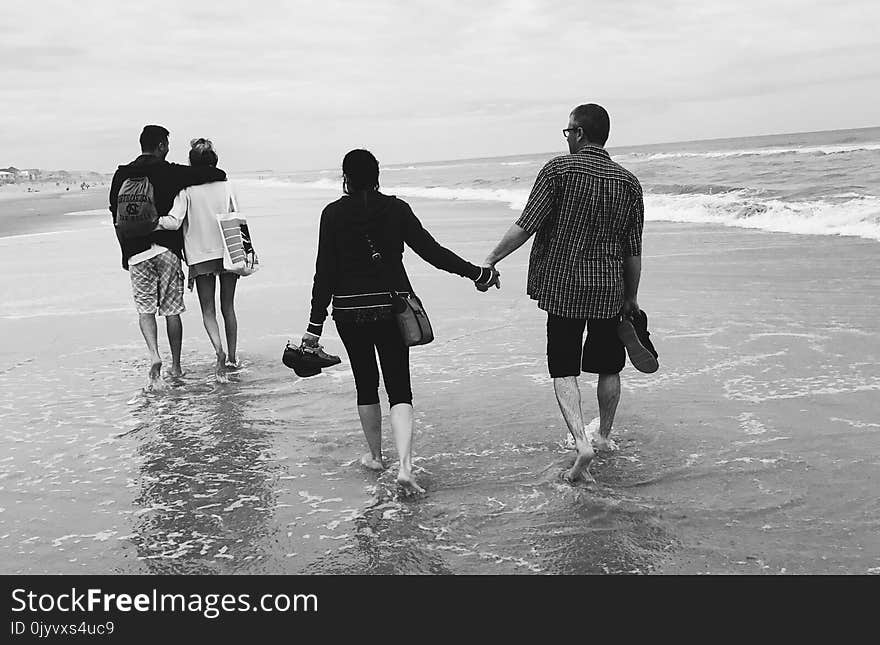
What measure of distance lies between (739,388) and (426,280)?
6012 millimetres

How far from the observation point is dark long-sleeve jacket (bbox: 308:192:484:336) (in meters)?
4.54

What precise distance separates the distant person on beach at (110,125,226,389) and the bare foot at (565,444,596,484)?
366 centimetres

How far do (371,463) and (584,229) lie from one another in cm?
182

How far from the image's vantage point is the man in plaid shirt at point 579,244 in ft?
15.0

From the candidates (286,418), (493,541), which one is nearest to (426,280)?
(286,418)

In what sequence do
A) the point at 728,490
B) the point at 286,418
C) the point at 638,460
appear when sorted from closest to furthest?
1. the point at 728,490
2. the point at 638,460
3. the point at 286,418

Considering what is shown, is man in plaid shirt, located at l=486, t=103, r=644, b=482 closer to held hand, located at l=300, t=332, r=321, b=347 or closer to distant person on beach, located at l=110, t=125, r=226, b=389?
held hand, located at l=300, t=332, r=321, b=347

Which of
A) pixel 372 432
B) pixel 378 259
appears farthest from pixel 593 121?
pixel 372 432

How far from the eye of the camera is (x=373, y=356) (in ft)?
16.1

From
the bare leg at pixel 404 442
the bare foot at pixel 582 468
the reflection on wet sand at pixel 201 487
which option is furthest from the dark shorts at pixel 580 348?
the reflection on wet sand at pixel 201 487

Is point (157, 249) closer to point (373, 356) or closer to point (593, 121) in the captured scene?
point (373, 356)

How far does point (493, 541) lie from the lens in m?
3.96
